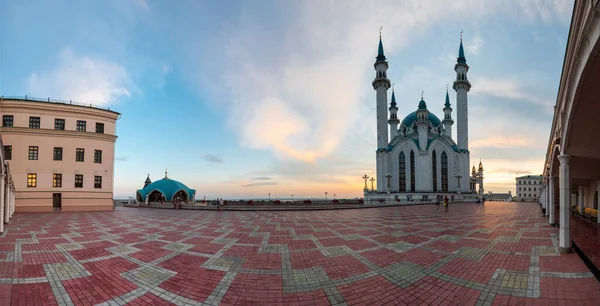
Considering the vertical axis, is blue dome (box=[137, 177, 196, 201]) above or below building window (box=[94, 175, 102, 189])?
below

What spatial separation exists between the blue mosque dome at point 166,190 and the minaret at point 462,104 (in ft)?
190

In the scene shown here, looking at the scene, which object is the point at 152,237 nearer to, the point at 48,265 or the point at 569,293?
the point at 48,265

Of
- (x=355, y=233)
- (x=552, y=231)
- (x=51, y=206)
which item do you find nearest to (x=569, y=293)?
(x=355, y=233)

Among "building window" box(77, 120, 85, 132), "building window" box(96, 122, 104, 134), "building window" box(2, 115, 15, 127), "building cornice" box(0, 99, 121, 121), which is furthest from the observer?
"building window" box(96, 122, 104, 134)

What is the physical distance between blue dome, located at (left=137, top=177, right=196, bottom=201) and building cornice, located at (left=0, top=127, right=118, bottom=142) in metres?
20.3

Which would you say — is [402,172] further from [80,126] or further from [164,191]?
[80,126]

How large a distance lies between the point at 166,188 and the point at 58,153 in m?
22.7

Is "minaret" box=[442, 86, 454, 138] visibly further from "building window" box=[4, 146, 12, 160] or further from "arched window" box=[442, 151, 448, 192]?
"building window" box=[4, 146, 12, 160]

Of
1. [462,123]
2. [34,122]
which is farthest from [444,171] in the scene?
[34,122]

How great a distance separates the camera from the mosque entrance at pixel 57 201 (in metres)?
26.8

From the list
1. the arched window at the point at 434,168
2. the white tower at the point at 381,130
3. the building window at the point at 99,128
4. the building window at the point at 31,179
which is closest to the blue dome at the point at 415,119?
the arched window at the point at 434,168

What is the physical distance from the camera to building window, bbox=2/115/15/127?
2525 centimetres

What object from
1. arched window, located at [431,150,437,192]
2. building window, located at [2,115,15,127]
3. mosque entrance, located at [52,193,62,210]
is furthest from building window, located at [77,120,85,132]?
arched window, located at [431,150,437,192]

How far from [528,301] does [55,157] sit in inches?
1414
